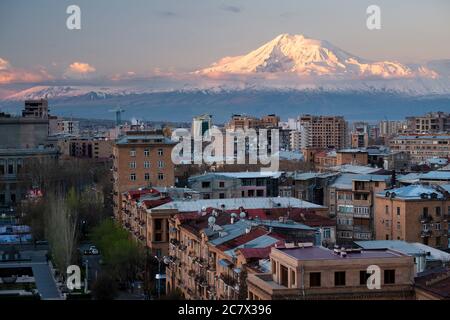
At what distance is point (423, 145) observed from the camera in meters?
54.4

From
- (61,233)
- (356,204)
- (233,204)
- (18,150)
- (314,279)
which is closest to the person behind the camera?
(314,279)

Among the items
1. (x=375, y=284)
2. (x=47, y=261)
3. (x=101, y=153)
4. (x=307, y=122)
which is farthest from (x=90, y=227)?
(x=307, y=122)

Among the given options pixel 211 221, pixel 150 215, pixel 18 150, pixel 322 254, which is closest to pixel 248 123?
pixel 18 150

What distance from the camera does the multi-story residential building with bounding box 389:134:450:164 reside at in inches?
2096

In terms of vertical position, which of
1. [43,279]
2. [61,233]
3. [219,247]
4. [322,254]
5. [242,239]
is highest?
[322,254]

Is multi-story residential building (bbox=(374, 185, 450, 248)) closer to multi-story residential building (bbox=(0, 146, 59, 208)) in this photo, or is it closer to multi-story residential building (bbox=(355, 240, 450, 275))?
multi-story residential building (bbox=(355, 240, 450, 275))

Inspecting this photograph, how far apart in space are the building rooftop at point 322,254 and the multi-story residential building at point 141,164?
701 inches

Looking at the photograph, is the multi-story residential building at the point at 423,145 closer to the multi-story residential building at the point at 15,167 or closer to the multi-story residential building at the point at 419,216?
the multi-story residential building at the point at 15,167

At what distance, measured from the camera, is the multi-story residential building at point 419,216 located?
66.3ft

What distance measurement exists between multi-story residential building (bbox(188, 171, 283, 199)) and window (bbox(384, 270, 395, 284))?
56.6 feet

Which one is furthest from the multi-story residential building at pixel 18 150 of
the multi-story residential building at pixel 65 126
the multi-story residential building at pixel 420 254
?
the multi-story residential building at pixel 420 254

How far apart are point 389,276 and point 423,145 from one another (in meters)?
44.9

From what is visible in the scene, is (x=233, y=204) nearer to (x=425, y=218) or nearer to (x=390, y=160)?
(x=425, y=218)

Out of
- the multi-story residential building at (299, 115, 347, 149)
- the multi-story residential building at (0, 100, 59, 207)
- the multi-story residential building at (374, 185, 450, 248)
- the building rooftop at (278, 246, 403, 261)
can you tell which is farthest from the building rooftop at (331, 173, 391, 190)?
the multi-story residential building at (299, 115, 347, 149)
